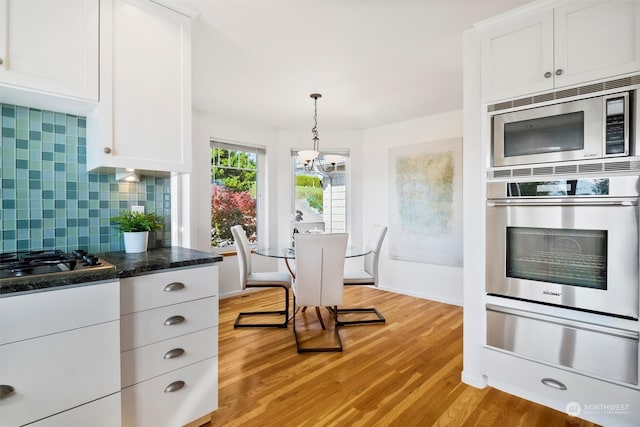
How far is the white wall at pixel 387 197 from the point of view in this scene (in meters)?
4.05

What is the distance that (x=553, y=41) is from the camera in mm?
1792

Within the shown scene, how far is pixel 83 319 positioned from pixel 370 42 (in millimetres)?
2383

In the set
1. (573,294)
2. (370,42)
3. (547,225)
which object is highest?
(370,42)

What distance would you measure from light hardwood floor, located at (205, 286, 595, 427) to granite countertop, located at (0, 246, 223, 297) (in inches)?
37.7

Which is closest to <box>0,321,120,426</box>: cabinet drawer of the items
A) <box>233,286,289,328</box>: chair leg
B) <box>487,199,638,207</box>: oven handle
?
<box>233,286,289,328</box>: chair leg

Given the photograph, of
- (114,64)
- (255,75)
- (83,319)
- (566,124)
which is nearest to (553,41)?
(566,124)

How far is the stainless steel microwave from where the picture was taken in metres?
1.62

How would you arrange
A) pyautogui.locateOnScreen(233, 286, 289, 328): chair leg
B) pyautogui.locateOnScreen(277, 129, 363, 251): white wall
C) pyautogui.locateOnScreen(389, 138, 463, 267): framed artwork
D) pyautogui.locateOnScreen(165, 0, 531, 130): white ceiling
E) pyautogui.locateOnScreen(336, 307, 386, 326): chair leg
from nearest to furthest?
pyautogui.locateOnScreen(165, 0, 531, 130): white ceiling, pyautogui.locateOnScreen(233, 286, 289, 328): chair leg, pyautogui.locateOnScreen(336, 307, 386, 326): chair leg, pyautogui.locateOnScreen(389, 138, 463, 267): framed artwork, pyautogui.locateOnScreen(277, 129, 363, 251): white wall

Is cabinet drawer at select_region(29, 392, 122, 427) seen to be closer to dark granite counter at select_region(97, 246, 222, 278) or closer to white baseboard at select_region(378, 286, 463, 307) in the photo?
dark granite counter at select_region(97, 246, 222, 278)

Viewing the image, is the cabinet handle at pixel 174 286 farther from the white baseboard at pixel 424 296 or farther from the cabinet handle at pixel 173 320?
the white baseboard at pixel 424 296

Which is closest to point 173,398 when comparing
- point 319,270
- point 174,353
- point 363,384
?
point 174,353

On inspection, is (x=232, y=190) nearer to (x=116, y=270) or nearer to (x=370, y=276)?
(x=370, y=276)

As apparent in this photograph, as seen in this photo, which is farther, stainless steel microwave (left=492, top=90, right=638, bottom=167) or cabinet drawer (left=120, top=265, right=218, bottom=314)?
stainless steel microwave (left=492, top=90, right=638, bottom=167)

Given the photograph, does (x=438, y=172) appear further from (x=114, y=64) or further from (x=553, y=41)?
(x=114, y=64)
